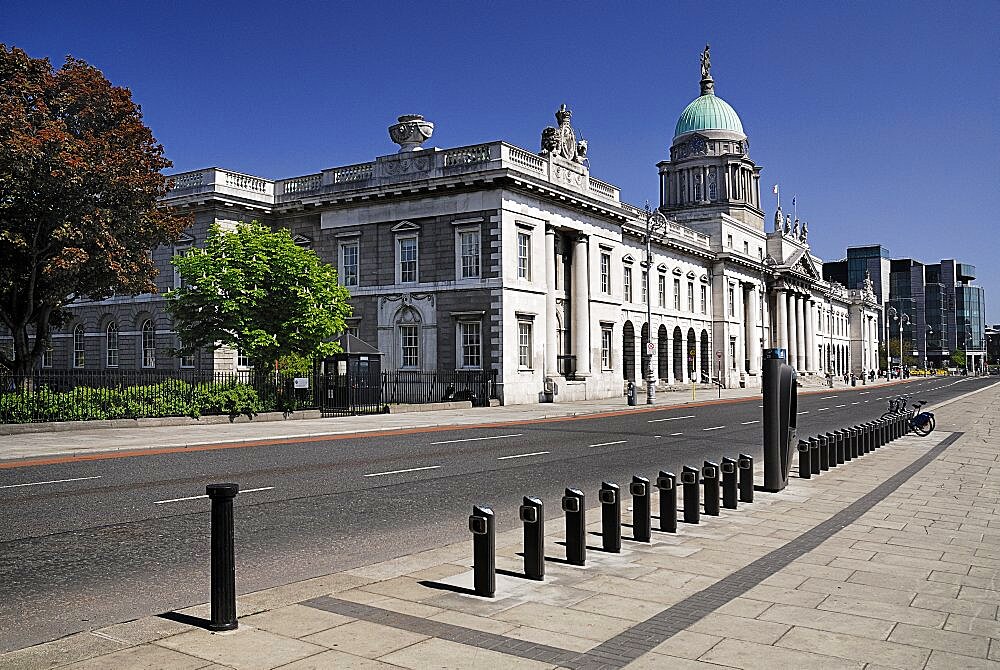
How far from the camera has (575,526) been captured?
7863mm

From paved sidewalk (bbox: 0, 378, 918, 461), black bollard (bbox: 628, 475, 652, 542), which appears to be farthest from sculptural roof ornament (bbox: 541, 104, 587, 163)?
black bollard (bbox: 628, 475, 652, 542)

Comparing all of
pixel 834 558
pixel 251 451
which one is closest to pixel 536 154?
pixel 251 451

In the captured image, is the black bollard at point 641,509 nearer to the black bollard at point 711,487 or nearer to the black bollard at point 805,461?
the black bollard at point 711,487

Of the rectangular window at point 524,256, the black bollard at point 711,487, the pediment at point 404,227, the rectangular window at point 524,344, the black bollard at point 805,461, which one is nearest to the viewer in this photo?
the black bollard at point 711,487

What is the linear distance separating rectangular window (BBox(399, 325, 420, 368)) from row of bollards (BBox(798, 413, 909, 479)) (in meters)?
25.4

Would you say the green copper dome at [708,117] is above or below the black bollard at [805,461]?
above

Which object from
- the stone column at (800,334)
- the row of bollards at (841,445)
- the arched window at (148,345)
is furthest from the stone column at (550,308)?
the stone column at (800,334)

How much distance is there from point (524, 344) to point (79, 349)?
2693cm

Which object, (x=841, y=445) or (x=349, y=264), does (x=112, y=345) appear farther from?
(x=841, y=445)

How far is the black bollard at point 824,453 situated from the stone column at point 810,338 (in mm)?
92823

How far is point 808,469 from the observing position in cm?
1423

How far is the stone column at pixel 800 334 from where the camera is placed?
99.5 m

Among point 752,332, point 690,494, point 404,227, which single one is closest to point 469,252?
point 404,227

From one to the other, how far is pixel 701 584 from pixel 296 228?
141 feet
